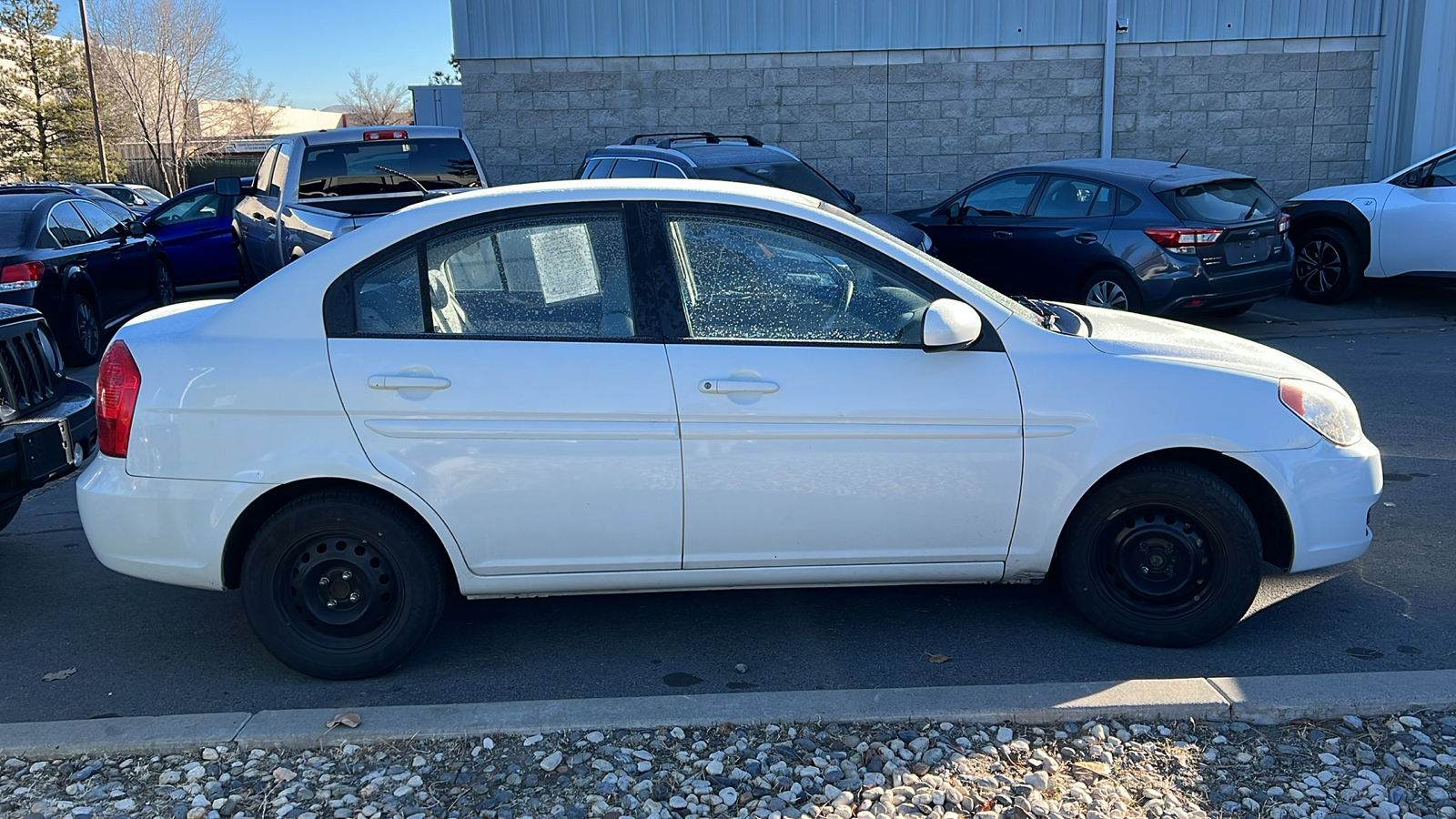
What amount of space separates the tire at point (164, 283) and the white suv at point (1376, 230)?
1156 cm

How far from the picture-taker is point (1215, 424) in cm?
391

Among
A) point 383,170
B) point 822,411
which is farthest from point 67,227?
point 822,411

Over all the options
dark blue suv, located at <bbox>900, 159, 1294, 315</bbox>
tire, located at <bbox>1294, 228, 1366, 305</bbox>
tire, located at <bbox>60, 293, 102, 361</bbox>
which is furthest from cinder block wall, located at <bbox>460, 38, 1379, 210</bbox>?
tire, located at <bbox>60, 293, 102, 361</bbox>

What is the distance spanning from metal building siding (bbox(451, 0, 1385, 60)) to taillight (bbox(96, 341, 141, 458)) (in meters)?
11.5

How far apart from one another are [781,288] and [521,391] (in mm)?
950

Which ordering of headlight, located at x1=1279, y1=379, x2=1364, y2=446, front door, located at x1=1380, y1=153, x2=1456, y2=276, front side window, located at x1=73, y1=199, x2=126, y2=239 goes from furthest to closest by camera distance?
1. front side window, located at x1=73, y1=199, x2=126, y2=239
2. front door, located at x1=1380, y1=153, x2=1456, y2=276
3. headlight, located at x1=1279, y1=379, x2=1364, y2=446

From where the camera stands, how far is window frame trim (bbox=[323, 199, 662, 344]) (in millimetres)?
3844

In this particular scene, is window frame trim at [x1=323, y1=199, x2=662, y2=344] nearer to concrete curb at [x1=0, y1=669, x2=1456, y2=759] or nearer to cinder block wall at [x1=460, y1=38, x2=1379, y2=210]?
concrete curb at [x1=0, y1=669, x2=1456, y2=759]

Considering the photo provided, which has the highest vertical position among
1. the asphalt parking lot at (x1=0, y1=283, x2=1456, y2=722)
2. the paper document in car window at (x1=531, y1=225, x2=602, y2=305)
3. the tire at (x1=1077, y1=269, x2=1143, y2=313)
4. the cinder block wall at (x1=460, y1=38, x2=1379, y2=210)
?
the cinder block wall at (x1=460, y1=38, x2=1379, y2=210)

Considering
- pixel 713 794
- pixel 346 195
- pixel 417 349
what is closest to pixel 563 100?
pixel 346 195

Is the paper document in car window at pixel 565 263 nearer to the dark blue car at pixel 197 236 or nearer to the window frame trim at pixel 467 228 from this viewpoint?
the window frame trim at pixel 467 228

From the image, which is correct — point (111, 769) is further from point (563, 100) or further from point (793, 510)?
point (563, 100)

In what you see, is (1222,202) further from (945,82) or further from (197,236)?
(197,236)

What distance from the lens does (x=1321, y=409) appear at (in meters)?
4.05
